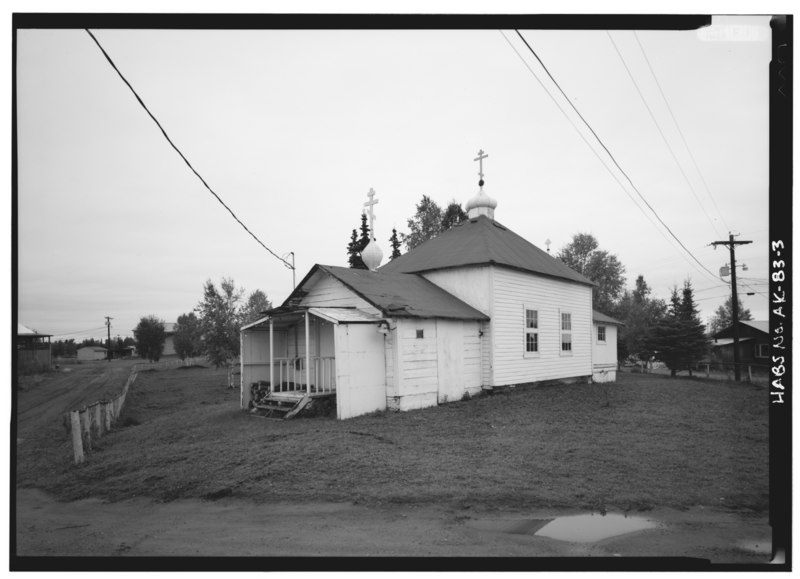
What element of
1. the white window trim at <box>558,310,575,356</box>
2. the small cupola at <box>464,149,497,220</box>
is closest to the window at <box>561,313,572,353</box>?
the white window trim at <box>558,310,575,356</box>

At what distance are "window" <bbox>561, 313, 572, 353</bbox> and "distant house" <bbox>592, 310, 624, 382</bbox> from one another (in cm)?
607

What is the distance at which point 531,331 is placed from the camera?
16.3 metres

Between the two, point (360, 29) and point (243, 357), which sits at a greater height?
point (360, 29)

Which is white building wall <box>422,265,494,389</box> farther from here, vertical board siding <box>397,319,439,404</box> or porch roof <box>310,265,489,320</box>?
vertical board siding <box>397,319,439,404</box>

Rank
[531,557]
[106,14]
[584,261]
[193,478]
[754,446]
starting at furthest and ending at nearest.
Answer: [584,261] < [754,446] < [193,478] < [106,14] < [531,557]

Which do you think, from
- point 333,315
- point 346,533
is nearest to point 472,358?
point 333,315

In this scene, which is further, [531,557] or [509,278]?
[509,278]

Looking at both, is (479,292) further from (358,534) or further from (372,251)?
(358,534)

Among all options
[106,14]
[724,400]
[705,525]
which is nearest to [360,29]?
[106,14]

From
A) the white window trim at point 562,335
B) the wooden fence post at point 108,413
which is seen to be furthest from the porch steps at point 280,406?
the white window trim at point 562,335

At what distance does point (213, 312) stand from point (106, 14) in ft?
93.0

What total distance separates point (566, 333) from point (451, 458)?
38.9 ft

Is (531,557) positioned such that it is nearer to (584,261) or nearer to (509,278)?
(509,278)

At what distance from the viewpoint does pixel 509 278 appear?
51.3 ft
